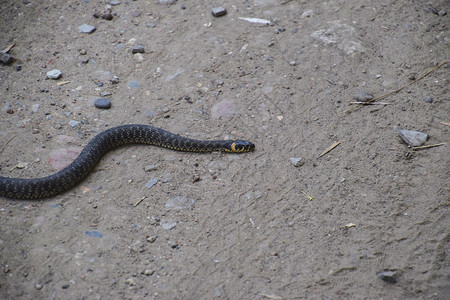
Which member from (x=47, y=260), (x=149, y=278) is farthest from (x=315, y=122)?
(x=47, y=260)

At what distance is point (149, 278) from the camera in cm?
582

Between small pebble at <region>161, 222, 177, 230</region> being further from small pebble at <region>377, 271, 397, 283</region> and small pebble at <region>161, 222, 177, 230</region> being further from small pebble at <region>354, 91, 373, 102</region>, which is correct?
small pebble at <region>354, 91, 373, 102</region>

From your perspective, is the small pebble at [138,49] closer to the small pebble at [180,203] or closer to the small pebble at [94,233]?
the small pebble at [180,203]

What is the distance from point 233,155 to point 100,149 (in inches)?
106

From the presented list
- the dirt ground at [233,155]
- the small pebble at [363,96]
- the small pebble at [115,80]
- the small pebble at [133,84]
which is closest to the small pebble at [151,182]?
the dirt ground at [233,155]

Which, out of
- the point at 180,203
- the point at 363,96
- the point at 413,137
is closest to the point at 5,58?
the point at 180,203

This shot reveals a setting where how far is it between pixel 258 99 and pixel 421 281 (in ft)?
16.4

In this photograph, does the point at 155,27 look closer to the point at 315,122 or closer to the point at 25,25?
the point at 25,25

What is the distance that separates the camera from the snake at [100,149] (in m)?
6.86

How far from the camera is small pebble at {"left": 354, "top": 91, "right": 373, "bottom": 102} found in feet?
28.2

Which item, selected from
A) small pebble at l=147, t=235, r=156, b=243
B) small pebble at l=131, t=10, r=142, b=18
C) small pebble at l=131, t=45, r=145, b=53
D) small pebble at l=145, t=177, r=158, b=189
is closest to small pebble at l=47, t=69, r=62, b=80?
small pebble at l=131, t=45, r=145, b=53

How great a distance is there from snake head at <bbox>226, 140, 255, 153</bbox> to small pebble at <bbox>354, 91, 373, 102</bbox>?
107 inches

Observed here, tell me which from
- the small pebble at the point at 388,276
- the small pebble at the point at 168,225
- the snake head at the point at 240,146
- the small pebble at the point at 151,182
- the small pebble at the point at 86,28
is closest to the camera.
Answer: the small pebble at the point at 388,276

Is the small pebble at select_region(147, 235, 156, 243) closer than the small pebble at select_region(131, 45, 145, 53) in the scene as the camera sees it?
Yes
